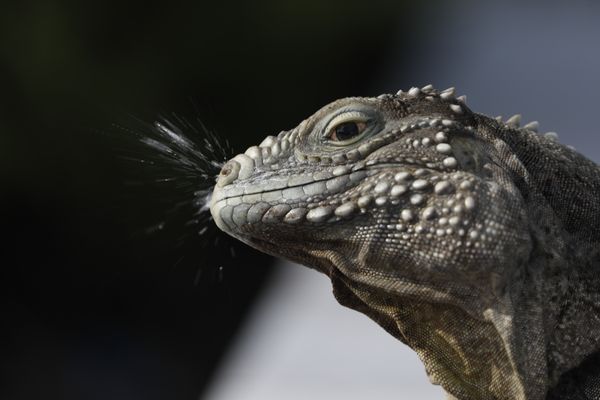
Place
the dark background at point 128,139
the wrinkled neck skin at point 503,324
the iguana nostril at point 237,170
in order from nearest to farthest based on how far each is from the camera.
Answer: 1. the wrinkled neck skin at point 503,324
2. the iguana nostril at point 237,170
3. the dark background at point 128,139

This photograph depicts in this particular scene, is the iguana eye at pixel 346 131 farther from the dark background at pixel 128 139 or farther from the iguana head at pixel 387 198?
the dark background at pixel 128 139

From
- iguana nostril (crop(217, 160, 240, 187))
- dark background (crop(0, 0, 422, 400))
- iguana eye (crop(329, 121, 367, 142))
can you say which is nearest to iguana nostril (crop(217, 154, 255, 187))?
iguana nostril (crop(217, 160, 240, 187))

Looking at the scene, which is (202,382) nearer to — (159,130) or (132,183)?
(132,183)

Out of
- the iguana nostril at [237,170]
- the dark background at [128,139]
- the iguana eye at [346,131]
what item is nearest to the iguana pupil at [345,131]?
the iguana eye at [346,131]

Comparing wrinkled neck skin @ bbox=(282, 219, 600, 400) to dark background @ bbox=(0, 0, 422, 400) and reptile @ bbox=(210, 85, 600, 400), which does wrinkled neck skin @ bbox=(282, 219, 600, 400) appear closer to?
reptile @ bbox=(210, 85, 600, 400)

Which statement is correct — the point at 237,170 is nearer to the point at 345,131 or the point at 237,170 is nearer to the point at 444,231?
the point at 345,131

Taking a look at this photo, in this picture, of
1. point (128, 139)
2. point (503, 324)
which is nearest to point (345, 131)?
point (503, 324)
